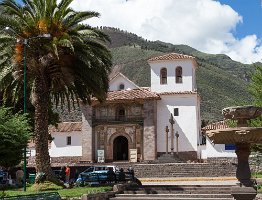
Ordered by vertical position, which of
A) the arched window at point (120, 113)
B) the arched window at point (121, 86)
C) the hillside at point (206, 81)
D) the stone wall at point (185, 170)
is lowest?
the stone wall at point (185, 170)

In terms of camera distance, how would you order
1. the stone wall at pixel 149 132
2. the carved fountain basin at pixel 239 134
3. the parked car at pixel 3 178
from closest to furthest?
the carved fountain basin at pixel 239 134
the parked car at pixel 3 178
the stone wall at pixel 149 132

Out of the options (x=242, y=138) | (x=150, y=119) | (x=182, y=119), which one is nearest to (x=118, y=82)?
(x=150, y=119)

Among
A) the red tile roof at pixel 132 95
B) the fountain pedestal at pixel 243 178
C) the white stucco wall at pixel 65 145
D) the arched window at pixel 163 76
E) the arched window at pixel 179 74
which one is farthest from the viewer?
the white stucco wall at pixel 65 145

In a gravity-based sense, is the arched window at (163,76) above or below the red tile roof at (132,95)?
above

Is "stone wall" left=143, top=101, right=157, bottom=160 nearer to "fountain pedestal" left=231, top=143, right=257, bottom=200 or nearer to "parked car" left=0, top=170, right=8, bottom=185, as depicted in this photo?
"parked car" left=0, top=170, right=8, bottom=185

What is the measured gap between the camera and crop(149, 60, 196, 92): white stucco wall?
163ft

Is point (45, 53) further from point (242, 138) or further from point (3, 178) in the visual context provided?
point (242, 138)

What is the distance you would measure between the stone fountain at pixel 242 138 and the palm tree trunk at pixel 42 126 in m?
11.2

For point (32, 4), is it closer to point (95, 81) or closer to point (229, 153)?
point (95, 81)

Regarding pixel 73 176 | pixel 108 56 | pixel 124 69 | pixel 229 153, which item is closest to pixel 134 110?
pixel 229 153

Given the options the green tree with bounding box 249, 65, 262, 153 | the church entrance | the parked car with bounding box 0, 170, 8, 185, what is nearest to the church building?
the church entrance

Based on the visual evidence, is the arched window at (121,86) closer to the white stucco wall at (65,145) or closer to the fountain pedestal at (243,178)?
the white stucco wall at (65,145)

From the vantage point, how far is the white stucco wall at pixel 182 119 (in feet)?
158

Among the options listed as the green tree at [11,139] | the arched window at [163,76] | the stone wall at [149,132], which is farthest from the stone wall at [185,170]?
the green tree at [11,139]
